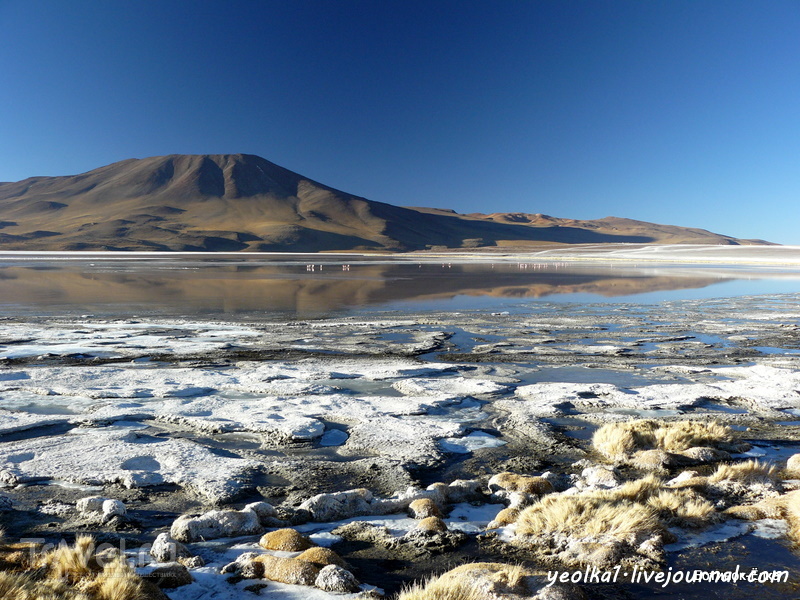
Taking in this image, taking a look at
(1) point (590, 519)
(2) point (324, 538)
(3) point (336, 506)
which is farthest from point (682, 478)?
(2) point (324, 538)

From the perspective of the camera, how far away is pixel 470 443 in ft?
20.5

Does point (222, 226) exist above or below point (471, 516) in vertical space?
above

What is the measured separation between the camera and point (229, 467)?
5.40 metres

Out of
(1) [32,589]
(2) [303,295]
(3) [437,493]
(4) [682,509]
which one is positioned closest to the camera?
(1) [32,589]

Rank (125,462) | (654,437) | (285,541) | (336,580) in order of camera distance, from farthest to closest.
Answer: (654,437)
(125,462)
(285,541)
(336,580)

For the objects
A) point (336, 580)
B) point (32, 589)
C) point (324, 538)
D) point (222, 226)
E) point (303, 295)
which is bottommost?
point (324, 538)

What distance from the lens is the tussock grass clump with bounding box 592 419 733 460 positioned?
19.3 feet

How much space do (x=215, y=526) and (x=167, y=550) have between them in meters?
0.46

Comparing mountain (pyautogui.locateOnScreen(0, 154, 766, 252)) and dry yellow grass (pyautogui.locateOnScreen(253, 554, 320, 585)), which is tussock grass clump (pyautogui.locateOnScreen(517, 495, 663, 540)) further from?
mountain (pyautogui.locateOnScreen(0, 154, 766, 252))

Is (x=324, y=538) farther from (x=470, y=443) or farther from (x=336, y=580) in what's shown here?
(x=470, y=443)

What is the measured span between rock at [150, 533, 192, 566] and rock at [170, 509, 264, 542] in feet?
0.81

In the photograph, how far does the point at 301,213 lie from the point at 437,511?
186m

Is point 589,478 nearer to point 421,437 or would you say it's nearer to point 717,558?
point 717,558

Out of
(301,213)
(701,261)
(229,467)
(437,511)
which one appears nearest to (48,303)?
(229,467)
